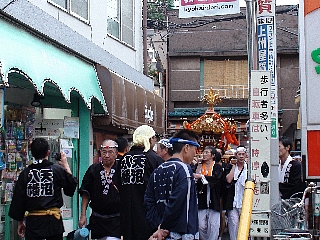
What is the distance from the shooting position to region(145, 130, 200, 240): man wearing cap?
20.2ft

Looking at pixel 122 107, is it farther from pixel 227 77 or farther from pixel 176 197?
pixel 227 77

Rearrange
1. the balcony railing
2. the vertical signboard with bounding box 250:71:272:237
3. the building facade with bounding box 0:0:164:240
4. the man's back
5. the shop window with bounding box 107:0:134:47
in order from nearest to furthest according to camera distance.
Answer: the man's back
the vertical signboard with bounding box 250:71:272:237
the building facade with bounding box 0:0:164:240
the shop window with bounding box 107:0:134:47
the balcony railing

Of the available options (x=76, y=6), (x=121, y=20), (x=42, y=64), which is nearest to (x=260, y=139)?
(x=42, y=64)

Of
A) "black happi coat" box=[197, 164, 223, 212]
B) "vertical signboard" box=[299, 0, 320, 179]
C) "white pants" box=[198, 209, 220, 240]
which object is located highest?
"vertical signboard" box=[299, 0, 320, 179]

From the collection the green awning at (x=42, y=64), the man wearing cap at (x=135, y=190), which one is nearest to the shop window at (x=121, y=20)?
the green awning at (x=42, y=64)

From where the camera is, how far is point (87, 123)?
507 inches

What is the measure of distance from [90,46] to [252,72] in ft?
18.8

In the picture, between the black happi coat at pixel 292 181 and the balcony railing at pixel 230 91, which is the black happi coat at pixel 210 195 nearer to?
the black happi coat at pixel 292 181

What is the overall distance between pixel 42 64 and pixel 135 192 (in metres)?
2.65

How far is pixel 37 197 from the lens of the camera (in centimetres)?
798

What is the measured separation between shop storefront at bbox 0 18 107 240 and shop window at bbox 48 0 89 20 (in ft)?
3.37

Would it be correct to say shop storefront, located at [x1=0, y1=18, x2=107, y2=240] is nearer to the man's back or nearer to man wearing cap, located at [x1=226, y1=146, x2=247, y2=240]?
the man's back

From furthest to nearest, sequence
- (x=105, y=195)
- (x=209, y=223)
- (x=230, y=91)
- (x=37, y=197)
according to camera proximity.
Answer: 1. (x=230, y=91)
2. (x=209, y=223)
3. (x=105, y=195)
4. (x=37, y=197)

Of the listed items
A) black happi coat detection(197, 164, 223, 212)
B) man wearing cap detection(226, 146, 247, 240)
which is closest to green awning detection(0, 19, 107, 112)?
black happi coat detection(197, 164, 223, 212)
